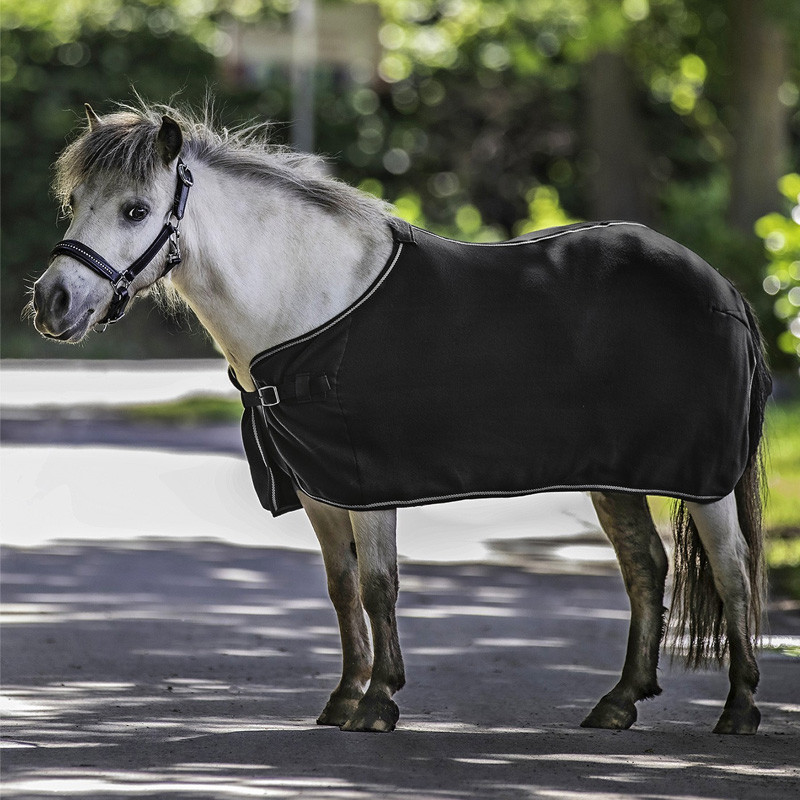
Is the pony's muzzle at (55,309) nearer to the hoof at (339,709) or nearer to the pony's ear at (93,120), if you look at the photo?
the pony's ear at (93,120)

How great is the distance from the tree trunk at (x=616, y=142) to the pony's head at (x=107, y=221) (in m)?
17.6

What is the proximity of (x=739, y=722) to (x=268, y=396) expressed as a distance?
2.15m

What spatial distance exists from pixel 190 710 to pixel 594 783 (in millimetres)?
1793

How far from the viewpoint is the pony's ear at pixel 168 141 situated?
5.86 m

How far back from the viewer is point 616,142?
913 inches

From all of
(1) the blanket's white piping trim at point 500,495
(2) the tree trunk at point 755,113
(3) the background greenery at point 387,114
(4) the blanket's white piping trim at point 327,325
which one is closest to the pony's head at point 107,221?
(4) the blanket's white piping trim at point 327,325

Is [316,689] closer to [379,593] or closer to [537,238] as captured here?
[379,593]

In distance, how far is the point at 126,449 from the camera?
659 inches

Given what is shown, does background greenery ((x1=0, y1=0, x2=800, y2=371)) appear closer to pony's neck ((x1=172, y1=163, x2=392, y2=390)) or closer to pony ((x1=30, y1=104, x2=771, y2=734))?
pony ((x1=30, y1=104, x2=771, y2=734))

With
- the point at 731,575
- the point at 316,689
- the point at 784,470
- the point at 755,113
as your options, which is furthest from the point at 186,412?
the point at 731,575

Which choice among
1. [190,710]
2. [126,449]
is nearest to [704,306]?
[190,710]

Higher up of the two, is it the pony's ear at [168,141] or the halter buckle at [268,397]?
the pony's ear at [168,141]

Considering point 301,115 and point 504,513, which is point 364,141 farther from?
point 504,513

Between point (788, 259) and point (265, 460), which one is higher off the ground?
point (265, 460)
